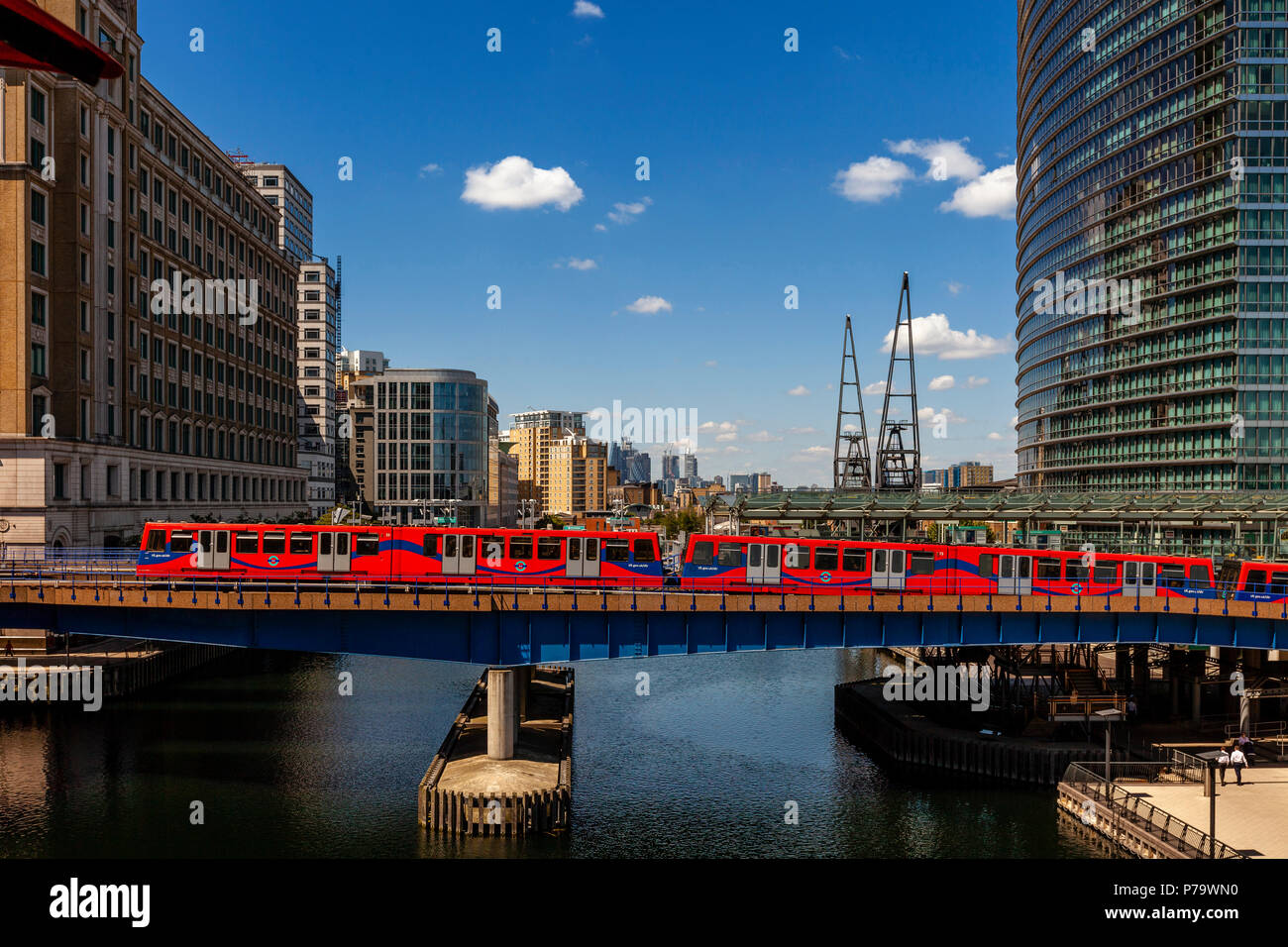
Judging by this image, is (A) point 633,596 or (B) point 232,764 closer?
(A) point 633,596

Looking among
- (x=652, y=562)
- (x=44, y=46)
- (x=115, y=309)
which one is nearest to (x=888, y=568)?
(x=652, y=562)

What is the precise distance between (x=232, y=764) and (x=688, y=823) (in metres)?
20.5

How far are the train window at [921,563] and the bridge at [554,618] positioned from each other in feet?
18.4

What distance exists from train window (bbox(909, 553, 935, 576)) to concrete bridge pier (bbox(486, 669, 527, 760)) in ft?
62.9

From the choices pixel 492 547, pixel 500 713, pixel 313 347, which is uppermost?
Answer: pixel 313 347

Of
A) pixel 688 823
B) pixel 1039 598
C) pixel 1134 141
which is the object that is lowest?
pixel 688 823

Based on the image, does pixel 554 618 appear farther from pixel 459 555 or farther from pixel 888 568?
pixel 888 568

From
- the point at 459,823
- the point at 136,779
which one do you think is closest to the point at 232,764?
the point at 136,779

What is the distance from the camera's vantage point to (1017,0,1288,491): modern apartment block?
3098 inches

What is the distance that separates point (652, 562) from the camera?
41375 mm

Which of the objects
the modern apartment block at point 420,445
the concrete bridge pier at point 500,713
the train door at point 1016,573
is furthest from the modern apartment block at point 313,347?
the train door at point 1016,573

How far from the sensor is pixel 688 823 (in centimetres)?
3394

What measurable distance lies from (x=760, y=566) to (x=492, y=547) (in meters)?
12.0
